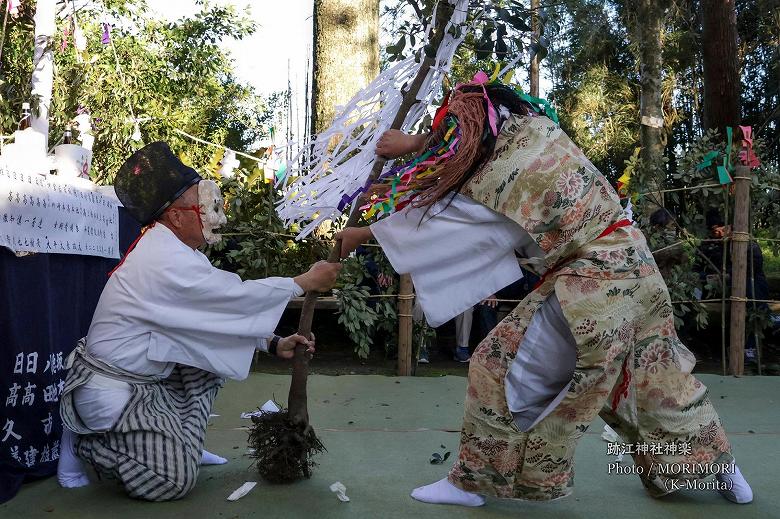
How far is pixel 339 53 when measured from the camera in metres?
6.93

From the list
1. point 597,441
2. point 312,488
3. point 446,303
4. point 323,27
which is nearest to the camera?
point 446,303

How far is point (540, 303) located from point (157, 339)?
1.37 meters

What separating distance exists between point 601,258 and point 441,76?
104 centimetres

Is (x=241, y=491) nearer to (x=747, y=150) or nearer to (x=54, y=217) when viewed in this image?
(x=54, y=217)

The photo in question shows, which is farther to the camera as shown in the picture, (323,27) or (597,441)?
(323,27)

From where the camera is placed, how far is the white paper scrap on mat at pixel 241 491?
108 inches

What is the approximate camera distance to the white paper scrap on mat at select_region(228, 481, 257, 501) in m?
2.74

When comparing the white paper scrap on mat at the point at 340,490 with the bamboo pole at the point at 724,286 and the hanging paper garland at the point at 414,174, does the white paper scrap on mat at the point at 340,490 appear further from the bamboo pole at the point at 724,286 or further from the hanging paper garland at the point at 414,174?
the bamboo pole at the point at 724,286

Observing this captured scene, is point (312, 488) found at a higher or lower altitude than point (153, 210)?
lower

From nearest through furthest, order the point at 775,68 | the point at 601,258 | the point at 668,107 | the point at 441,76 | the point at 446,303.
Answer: the point at 601,258 < the point at 446,303 < the point at 441,76 < the point at 775,68 < the point at 668,107

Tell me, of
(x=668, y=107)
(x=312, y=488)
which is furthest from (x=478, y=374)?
(x=668, y=107)

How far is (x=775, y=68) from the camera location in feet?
48.5

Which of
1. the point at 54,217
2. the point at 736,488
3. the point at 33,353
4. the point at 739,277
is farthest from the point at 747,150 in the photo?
the point at 33,353

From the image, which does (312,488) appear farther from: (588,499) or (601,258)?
(601,258)
